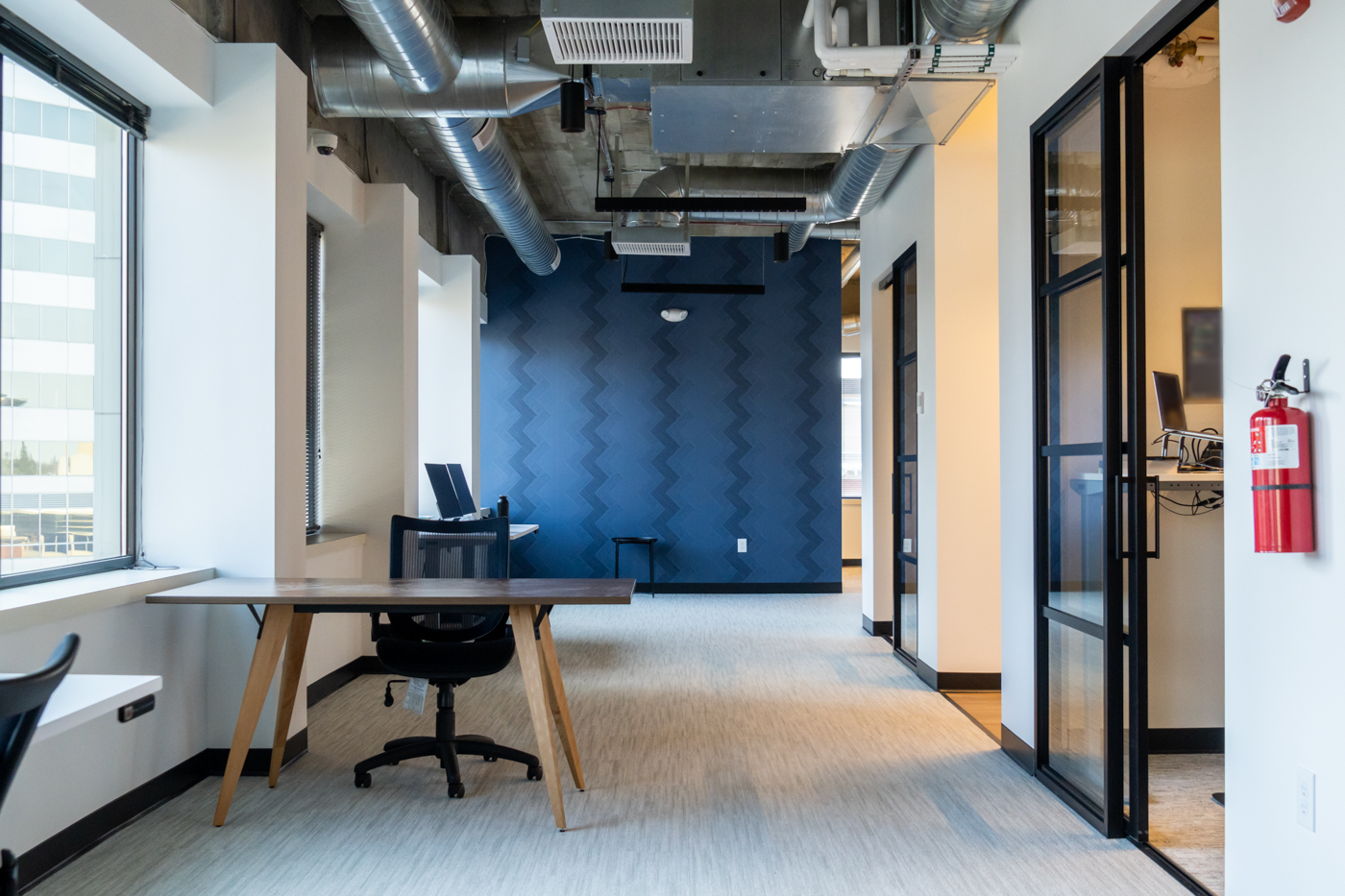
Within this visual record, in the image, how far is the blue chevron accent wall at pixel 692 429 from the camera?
8664 mm

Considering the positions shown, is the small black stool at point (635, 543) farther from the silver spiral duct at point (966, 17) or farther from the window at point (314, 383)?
the silver spiral duct at point (966, 17)

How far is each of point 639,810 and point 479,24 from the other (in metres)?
3.48

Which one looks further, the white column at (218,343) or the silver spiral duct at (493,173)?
the silver spiral duct at (493,173)

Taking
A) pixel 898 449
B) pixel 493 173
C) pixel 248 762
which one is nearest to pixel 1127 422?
pixel 898 449

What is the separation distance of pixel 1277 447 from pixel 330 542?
4.22 meters

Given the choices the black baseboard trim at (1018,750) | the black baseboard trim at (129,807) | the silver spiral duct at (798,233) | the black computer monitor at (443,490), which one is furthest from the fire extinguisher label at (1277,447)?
the silver spiral duct at (798,233)

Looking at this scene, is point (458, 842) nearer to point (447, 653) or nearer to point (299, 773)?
point (447, 653)

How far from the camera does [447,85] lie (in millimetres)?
3979

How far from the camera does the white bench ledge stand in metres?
1.55

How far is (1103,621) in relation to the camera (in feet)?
9.30

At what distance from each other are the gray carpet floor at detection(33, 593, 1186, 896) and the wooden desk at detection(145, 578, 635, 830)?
7.3 inches

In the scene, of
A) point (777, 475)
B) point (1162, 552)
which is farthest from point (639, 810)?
point (777, 475)

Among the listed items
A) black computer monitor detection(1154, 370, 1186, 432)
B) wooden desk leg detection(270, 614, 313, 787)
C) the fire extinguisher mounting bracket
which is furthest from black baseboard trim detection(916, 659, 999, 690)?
wooden desk leg detection(270, 614, 313, 787)

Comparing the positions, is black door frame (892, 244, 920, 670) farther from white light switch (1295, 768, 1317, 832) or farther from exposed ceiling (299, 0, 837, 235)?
white light switch (1295, 768, 1317, 832)
